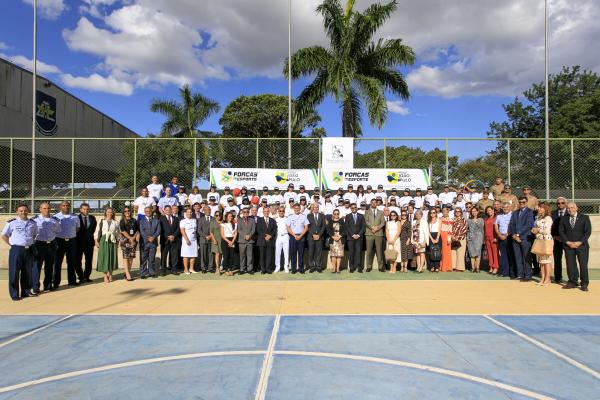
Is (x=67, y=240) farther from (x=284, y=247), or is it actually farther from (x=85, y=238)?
(x=284, y=247)

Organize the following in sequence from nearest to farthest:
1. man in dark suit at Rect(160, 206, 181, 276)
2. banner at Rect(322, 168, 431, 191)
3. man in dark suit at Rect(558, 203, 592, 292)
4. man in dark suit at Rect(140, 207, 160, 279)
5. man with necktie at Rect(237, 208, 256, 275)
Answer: man in dark suit at Rect(558, 203, 592, 292), man in dark suit at Rect(140, 207, 160, 279), man in dark suit at Rect(160, 206, 181, 276), man with necktie at Rect(237, 208, 256, 275), banner at Rect(322, 168, 431, 191)

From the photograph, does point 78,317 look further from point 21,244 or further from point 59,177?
point 59,177

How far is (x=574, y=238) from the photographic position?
940 centimetres

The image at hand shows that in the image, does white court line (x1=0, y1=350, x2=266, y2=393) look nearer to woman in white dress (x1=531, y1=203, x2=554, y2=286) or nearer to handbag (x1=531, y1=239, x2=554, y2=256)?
handbag (x1=531, y1=239, x2=554, y2=256)

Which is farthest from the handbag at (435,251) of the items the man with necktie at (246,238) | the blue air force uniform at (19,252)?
the blue air force uniform at (19,252)

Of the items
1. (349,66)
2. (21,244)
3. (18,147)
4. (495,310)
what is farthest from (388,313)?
(18,147)

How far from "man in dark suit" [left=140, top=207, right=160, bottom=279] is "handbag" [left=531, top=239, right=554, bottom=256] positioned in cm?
983

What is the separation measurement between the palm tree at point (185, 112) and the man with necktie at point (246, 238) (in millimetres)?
20828

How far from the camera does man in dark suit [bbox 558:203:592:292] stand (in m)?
9.30

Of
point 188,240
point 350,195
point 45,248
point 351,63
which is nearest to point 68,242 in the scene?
point 45,248

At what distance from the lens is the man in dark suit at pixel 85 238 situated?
411 inches

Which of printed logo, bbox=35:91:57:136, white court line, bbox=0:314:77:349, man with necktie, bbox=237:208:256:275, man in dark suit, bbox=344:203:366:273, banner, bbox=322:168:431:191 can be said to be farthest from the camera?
printed logo, bbox=35:91:57:136

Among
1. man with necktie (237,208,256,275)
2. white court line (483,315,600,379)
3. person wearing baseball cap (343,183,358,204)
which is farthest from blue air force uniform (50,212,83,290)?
white court line (483,315,600,379)

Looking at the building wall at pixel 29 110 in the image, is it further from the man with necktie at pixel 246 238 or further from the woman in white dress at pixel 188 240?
the man with necktie at pixel 246 238
